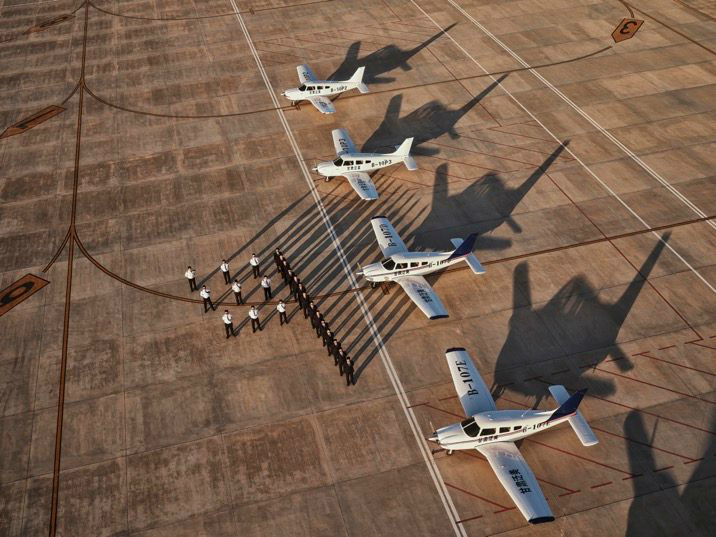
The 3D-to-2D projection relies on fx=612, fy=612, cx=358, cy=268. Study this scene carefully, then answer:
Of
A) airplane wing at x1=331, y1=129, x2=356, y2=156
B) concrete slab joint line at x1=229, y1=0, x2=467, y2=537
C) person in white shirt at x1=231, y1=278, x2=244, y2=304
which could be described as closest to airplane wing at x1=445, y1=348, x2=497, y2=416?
concrete slab joint line at x1=229, y1=0, x2=467, y2=537

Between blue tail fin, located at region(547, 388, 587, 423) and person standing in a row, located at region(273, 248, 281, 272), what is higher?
blue tail fin, located at region(547, 388, 587, 423)

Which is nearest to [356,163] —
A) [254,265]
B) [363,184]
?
[363,184]

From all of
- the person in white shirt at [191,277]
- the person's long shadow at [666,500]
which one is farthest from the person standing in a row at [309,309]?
the person's long shadow at [666,500]

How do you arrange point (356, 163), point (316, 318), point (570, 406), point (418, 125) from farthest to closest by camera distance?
point (418, 125)
point (356, 163)
point (316, 318)
point (570, 406)

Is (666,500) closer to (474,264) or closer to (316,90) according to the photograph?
(474,264)

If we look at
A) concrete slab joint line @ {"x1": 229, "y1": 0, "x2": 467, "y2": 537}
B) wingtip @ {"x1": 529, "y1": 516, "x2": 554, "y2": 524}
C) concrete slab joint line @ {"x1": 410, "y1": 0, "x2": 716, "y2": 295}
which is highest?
concrete slab joint line @ {"x1": 410, "y1": 0, "x2": 716, "y2": 295}

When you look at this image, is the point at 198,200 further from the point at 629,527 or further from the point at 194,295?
the point at 629,527

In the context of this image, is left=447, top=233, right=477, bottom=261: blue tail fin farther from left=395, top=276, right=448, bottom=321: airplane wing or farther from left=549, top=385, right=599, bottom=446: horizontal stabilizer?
left=549, top=385, right=599, bottom=446: horizontal stabilizer
